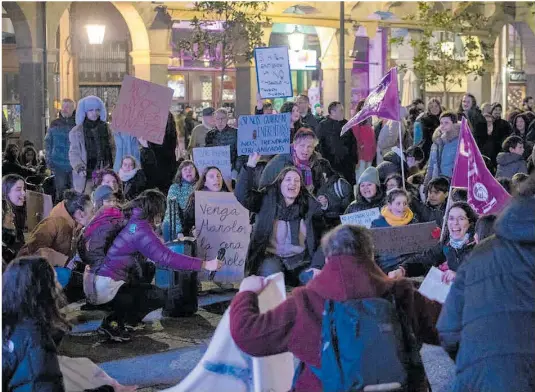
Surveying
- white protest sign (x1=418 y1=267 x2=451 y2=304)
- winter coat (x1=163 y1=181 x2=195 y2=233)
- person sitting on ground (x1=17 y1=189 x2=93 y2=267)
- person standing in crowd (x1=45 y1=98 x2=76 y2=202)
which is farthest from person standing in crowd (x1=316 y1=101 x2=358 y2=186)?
white protest sign (x1=418 y1=267 x2=451 y2=304)

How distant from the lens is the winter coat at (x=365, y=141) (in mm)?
14352

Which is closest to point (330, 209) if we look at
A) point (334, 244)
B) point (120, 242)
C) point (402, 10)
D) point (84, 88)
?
point (120, 242)

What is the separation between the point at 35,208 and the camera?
33.2ft

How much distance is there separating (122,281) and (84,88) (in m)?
21.1

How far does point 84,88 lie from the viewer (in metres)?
28.2

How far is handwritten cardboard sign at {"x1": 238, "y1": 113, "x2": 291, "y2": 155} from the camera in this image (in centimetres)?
980

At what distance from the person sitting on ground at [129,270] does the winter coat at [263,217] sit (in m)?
0.80

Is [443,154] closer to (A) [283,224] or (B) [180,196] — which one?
(B) [180,196]

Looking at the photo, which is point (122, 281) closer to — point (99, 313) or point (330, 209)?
point (99, 313)

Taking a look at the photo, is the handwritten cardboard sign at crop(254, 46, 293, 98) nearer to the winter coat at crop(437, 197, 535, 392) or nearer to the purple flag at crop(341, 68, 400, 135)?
the purple flag at crop(341, 68, 400, 135)

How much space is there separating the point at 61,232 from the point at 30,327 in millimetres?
3413

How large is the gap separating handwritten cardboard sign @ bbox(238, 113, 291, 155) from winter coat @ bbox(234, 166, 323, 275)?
1419 mm

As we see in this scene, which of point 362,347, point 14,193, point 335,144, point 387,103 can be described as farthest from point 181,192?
point 362,347

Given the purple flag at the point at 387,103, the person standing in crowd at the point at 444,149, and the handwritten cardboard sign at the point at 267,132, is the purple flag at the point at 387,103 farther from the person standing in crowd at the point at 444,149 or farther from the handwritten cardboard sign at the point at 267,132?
the handwritten cardboard sign at the point at 267,132
